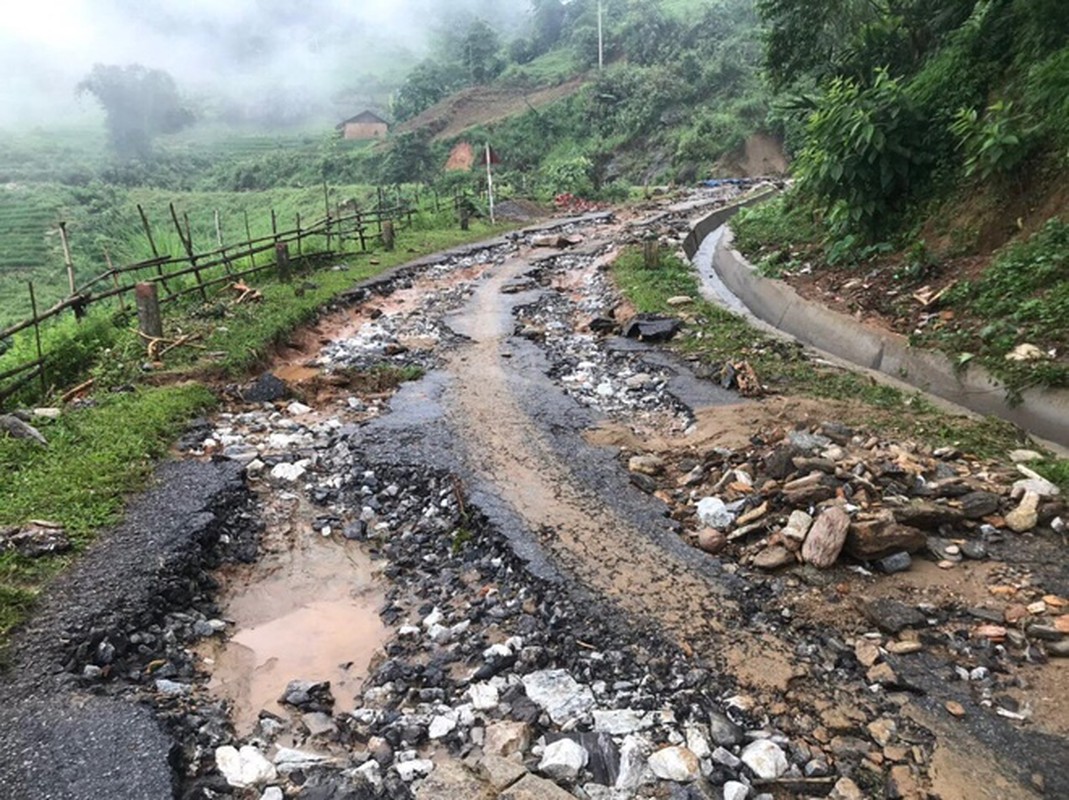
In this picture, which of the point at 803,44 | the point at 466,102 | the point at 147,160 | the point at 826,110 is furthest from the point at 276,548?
the point at 147,160

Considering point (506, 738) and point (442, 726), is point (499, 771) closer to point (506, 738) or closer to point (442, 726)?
point (506, 738)

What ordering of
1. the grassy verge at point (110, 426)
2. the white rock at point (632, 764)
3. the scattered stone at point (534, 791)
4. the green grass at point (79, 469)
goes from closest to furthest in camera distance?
the scattered stone at point (534, 791) < the white rock at point (632, 764) < the green grass at point (79, 469) < the grassy verge at point (110, 426)

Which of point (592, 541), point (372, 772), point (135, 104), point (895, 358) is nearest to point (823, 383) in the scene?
point (895, 358)

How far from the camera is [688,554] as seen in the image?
4031mm

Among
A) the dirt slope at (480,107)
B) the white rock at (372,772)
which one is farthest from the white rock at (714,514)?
the dirt slope at (480,107)

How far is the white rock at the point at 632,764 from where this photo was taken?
254 cm

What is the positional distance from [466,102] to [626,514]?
162 ft

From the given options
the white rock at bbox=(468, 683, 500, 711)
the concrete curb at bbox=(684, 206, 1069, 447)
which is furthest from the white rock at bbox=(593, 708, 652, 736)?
the concrete curb at bbox=(684, 206, 1069, 447)

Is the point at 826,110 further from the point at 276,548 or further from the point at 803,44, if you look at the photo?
the point at 276,548

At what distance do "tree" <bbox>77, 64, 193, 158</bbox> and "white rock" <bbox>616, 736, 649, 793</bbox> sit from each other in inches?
2500

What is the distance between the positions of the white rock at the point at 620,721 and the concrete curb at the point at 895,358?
4117 millimetres

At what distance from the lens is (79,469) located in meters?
4.77

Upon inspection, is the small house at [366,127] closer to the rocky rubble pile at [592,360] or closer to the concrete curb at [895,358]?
the rocky rubble pile at [592,360]

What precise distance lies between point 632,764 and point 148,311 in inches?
298
